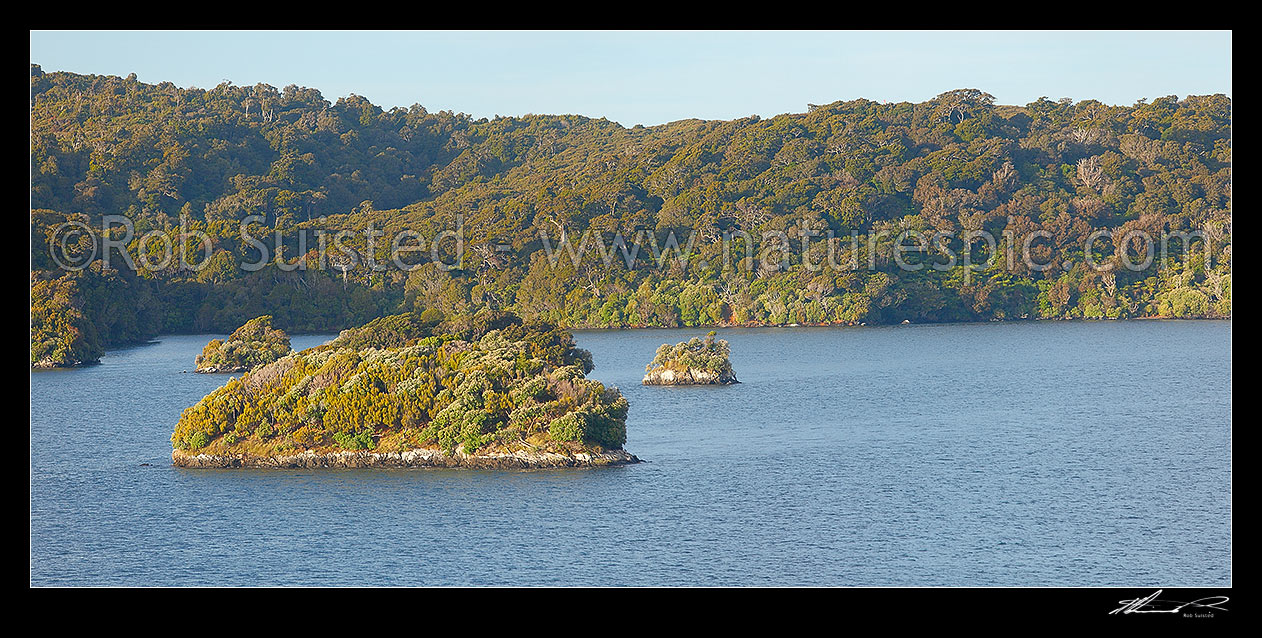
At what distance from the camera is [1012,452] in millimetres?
41406

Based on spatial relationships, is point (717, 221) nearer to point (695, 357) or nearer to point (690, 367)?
point (695, 357)

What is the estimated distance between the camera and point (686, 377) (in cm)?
5925

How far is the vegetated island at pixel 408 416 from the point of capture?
120 feet

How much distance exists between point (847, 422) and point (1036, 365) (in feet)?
72.4

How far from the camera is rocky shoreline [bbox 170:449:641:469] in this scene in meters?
36.2

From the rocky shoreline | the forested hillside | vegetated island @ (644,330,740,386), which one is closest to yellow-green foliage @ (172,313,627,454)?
the rocky shoreline

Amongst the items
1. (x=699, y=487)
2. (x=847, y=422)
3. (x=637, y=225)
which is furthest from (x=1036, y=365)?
(x=637, y=225)

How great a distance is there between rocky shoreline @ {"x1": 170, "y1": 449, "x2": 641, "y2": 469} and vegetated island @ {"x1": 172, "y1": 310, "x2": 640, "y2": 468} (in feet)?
0.09

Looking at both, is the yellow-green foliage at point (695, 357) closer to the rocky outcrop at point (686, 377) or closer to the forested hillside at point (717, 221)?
the rocky outcrop at point (686, 377)

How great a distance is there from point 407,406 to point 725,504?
9.63m

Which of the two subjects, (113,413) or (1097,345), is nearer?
(113,413)
